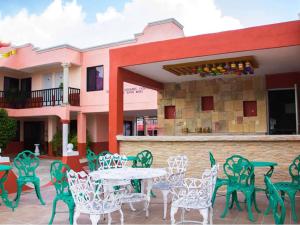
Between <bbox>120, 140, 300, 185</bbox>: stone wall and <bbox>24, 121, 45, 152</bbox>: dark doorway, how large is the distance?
12.9m

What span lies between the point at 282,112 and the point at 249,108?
35.8 inches

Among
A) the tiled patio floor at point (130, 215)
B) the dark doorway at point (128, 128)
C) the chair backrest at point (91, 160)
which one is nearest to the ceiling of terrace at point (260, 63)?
the chair backrest at point (91, 160)

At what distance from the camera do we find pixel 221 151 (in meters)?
6.52

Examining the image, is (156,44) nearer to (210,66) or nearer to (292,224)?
(210,66)

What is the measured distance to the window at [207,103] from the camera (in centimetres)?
954

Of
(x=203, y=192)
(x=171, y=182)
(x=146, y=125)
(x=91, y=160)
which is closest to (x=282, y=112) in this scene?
(x=171, y=182)

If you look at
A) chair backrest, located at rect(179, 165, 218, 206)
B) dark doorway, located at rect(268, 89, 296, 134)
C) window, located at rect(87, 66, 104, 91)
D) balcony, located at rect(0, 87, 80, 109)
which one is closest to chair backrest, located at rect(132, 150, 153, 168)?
chair backrest, located at rect(179, 165, 218, 206)

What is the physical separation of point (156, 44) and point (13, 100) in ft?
37.2

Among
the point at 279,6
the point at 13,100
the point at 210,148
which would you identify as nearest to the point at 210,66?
the point at 210,148

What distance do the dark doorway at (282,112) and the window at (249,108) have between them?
44cm

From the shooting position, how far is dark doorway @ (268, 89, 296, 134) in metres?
8.76

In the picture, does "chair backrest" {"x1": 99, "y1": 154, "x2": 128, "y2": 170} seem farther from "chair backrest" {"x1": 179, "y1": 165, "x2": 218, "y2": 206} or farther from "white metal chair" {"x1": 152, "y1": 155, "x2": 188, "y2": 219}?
"chair backrest" {"x1": 179, "y1": 165, "x2": 218, "y2": 206}

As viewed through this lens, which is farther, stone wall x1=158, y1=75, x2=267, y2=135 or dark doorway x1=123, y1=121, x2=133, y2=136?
dark doorway x1=123, y1=121, x2=133, y2=136

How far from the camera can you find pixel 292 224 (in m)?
4.03
